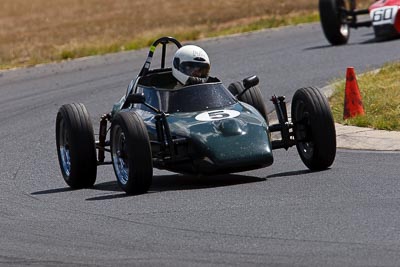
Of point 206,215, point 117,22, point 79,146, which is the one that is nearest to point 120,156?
point 79,146

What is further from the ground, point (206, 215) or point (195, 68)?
point (195, 68)

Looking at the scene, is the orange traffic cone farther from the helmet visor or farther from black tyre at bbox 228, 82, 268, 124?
the helmet visor

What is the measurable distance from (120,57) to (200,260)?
21031 millimetres

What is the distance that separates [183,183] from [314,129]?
150 cm

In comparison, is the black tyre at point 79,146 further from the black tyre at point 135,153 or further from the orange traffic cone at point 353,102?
the orange traffic cone at point 353,102

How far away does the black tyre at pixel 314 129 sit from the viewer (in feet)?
41.3

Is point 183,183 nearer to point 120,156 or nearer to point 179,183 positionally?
point 179,183

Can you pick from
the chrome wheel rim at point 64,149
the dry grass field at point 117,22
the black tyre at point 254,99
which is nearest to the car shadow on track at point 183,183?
the chrome wheel rim at point 64,149

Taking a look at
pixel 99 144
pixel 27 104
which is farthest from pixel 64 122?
pixel 27 104

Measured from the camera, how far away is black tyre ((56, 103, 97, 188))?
43.1 ft

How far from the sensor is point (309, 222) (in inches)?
388

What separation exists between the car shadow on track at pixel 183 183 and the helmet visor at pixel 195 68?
110 cm

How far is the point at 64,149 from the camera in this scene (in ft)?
45.6

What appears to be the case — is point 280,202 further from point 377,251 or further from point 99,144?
point 99,144
